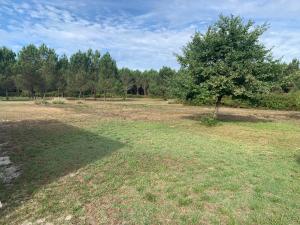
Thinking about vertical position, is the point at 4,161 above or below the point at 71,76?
below

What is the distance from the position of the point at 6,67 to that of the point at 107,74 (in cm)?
2256

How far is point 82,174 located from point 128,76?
6522 centimetres

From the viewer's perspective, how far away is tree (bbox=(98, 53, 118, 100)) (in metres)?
55.7

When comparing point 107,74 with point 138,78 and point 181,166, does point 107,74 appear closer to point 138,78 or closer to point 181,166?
point 138,78

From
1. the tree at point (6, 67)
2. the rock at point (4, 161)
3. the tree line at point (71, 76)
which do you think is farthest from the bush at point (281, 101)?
the tree at point (6, 67)

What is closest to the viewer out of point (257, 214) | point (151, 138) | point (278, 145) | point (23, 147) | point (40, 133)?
point (257, 214)

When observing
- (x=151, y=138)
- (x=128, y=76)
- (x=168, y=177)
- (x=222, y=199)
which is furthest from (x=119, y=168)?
(x=128, y=76)

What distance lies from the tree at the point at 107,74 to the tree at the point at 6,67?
16762 mm

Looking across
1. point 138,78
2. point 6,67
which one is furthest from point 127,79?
point 6,67

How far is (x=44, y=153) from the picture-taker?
30.5ft

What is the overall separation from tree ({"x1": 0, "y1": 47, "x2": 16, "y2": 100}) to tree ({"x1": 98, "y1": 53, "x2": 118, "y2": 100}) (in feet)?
55.0

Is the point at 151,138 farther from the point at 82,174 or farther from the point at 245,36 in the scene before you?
the point at 245,36

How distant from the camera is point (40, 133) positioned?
523 inches

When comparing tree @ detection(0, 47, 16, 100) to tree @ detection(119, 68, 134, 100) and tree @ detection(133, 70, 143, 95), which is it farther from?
tree @ detection(133, 70, 143, 95)
